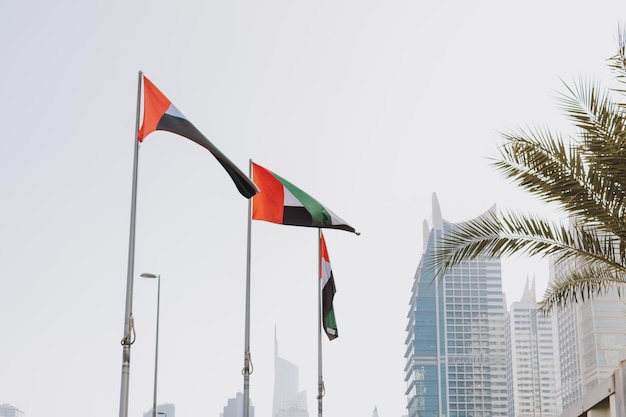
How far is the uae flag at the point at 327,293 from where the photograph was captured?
77.5 ft

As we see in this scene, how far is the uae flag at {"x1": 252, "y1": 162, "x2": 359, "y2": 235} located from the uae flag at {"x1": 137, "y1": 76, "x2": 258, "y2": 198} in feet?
14.4

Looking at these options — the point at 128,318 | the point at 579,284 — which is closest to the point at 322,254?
the point at 579,284

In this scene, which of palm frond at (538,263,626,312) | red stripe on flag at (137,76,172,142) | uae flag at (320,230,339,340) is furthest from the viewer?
uae flag at (320,230,339,340)

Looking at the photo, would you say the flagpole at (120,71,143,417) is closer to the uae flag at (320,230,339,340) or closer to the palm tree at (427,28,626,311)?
the palm tree at (427,28,626,311)

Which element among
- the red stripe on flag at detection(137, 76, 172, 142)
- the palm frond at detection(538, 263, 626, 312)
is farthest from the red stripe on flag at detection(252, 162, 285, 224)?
the palm frond at detection(538, 263, 626, 312)

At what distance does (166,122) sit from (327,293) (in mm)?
10414

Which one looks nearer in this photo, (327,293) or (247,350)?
(247,350)

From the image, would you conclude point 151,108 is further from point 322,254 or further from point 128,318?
point 322,254

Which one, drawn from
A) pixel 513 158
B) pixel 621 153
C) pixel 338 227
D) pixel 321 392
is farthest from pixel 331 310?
pixel 621 153

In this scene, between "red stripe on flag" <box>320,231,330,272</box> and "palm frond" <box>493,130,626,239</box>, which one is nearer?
"palm frond" <box>493,130,626,239</box>

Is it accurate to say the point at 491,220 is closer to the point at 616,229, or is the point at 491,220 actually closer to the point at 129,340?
the point at 616,229

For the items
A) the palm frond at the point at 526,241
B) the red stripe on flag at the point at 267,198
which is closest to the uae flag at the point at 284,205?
the red stripe on flag at the point at 267,198

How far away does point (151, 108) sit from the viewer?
46.5 feet

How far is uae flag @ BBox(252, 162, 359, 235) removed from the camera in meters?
18.8
